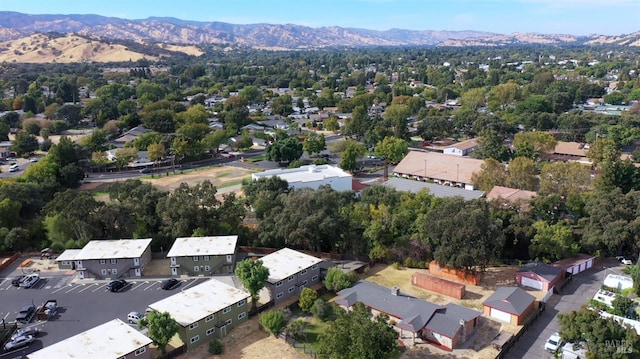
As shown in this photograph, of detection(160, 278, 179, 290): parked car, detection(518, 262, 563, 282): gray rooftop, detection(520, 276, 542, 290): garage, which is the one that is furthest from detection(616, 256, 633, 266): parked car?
detection(160, 278, 179, 290): parked car

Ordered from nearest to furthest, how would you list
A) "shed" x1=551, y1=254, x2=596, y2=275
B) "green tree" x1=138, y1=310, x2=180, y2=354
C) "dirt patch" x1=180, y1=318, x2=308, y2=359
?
"green tree" x1=138, y1=310, x2=180, y2=354
"dirt patch" x1=180, y1=318, x2=308, y2=359
"shed" x1=551, y1=254, x2=596, y2=275

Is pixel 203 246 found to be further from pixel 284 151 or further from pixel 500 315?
pixel 284 151

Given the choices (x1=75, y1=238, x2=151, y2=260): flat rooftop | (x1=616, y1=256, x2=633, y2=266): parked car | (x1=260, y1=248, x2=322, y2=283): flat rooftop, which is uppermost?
(x1=75, y1=238, x2=151, y2=260): flat rooftop

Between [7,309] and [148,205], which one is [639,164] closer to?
[148,205]

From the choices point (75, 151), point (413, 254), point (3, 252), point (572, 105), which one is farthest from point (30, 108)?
point (572, 105)

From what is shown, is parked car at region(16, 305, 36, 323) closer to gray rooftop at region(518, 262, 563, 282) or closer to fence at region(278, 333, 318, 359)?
fence at region(278, 333, 318, 359)
